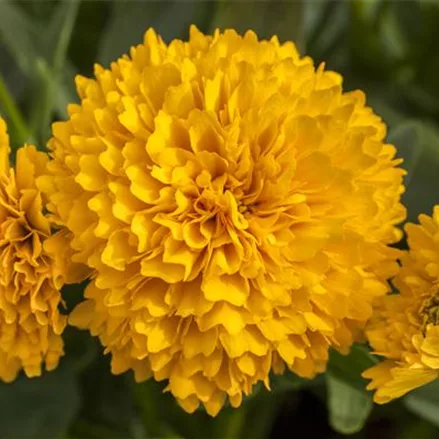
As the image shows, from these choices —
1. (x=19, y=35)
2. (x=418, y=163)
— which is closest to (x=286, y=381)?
(x=418, y=163)

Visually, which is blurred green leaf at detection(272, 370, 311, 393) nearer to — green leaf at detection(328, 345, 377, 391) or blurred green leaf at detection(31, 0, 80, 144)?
green leaf at detection(328, 345, 377, 391)

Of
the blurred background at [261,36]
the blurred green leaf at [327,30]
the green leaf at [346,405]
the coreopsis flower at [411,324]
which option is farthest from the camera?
the blurred green leaf at [327,30]

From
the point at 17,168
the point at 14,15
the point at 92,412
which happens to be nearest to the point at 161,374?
the point at 17,168

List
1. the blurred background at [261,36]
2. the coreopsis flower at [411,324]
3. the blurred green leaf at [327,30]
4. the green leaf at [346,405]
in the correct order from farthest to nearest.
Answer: the blurred green leaf at [327,30]
the blurred background at [261,36]
the green leaf at [346,405]
the coreopsis flower at [411,324]

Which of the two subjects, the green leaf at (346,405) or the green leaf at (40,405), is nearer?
the green leaf at (346,405)

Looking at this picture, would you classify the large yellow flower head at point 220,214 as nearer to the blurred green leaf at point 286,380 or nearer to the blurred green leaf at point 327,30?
the blurred green leaf at point 286,380

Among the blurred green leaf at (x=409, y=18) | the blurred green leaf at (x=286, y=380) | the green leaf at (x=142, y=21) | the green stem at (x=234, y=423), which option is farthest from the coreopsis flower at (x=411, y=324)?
the blurred green leaf at (x=409, y=18)

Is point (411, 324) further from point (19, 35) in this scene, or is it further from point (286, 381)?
point (19, 35)
